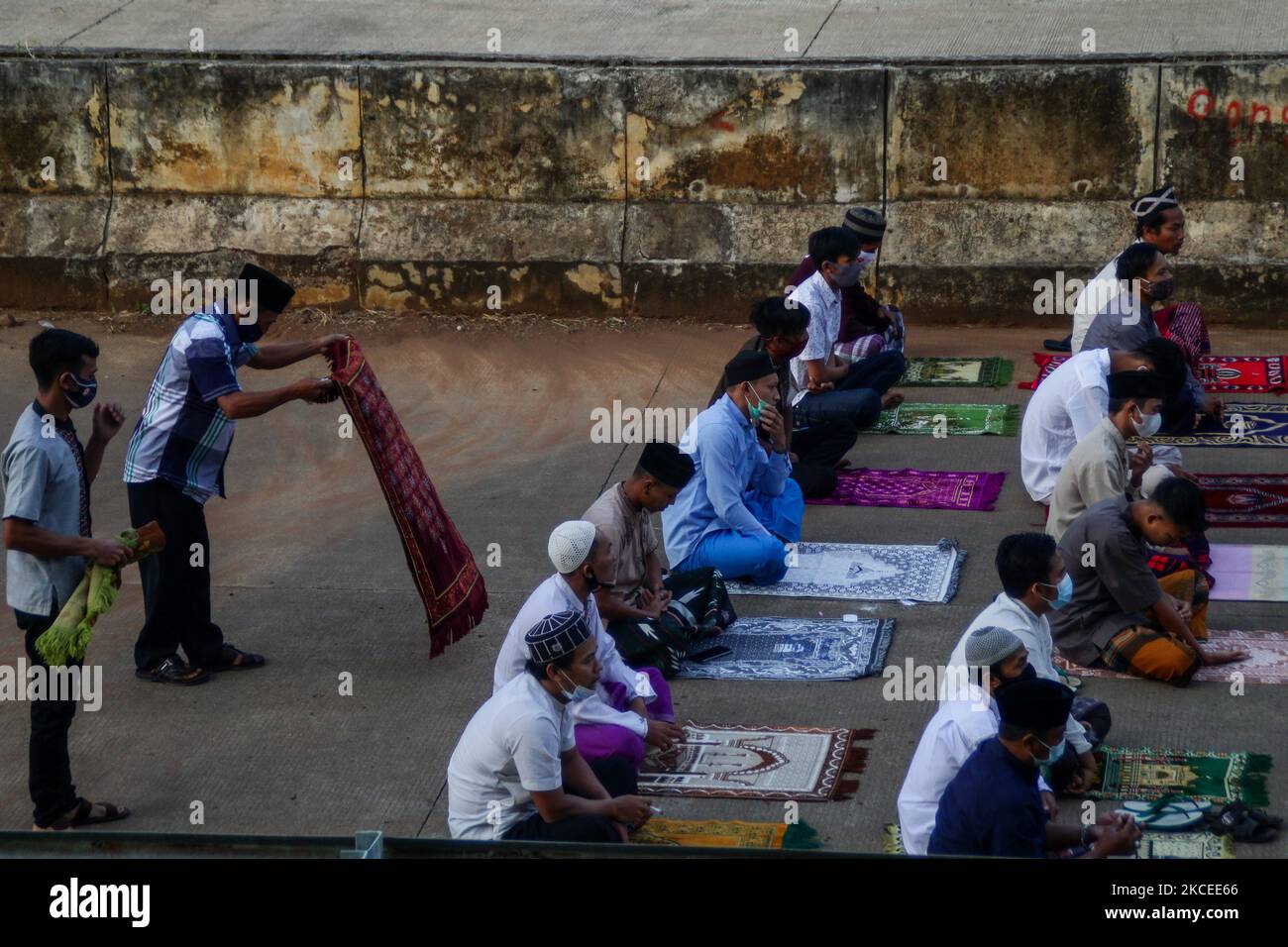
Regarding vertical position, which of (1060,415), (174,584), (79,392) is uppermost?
(79,392)

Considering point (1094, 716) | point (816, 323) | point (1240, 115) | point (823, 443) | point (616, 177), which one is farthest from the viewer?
point (616, 177)

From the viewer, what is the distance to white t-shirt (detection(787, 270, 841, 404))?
31.6 ft

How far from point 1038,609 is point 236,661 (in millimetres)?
3468

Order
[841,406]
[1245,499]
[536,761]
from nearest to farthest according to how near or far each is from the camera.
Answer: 1. [536,761]
2. [1245,499]
3. [841,406]

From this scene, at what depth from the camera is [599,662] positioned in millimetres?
6000

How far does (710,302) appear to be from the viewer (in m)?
12.1

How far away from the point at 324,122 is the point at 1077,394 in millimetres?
6586

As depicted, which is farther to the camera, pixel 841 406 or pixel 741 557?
pixel 841 406

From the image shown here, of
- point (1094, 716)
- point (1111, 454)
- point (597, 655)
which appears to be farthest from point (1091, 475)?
point (597, 655)

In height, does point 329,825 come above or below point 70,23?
below

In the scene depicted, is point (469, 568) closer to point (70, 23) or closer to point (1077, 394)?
point (1077, 394)

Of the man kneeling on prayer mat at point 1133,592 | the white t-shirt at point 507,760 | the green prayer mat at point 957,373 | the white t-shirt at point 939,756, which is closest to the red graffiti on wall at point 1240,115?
the green prayer mat at point 957,373

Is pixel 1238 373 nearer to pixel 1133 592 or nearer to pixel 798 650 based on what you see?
pixel 1133 592

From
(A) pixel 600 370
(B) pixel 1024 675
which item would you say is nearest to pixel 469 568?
(B) pixel 1024 675
